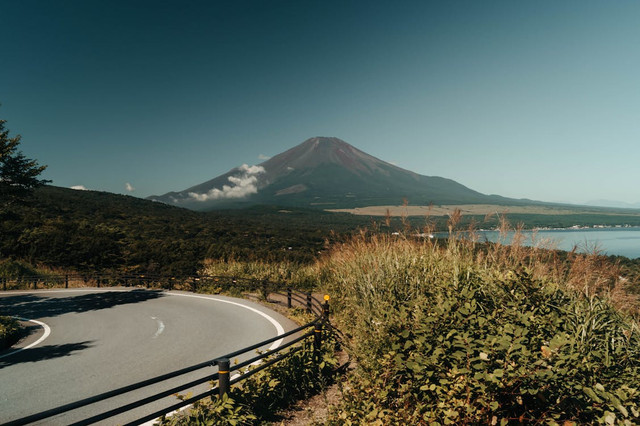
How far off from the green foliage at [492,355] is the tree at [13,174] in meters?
15.1

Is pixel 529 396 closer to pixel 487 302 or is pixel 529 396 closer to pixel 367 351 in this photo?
pixel 487 302

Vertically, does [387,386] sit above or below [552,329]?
below

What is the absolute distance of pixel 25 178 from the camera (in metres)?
12.2

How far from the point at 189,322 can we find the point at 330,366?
6.42 meters

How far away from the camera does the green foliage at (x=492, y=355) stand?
271 centimetres

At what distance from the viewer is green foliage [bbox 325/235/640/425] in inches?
107

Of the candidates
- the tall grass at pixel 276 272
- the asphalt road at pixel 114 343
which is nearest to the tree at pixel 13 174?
the asphalt road at pixel 114 343

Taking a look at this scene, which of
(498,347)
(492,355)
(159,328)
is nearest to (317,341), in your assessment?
(492,355)

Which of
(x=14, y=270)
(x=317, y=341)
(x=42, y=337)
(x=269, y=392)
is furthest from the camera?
(x=14, y=270)

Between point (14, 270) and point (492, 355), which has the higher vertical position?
point (492, 355)

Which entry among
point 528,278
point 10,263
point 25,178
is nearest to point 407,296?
point 528,278

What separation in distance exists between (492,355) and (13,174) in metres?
17.0

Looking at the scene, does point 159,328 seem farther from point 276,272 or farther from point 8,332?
point 276,272

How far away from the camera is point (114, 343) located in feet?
27.1
